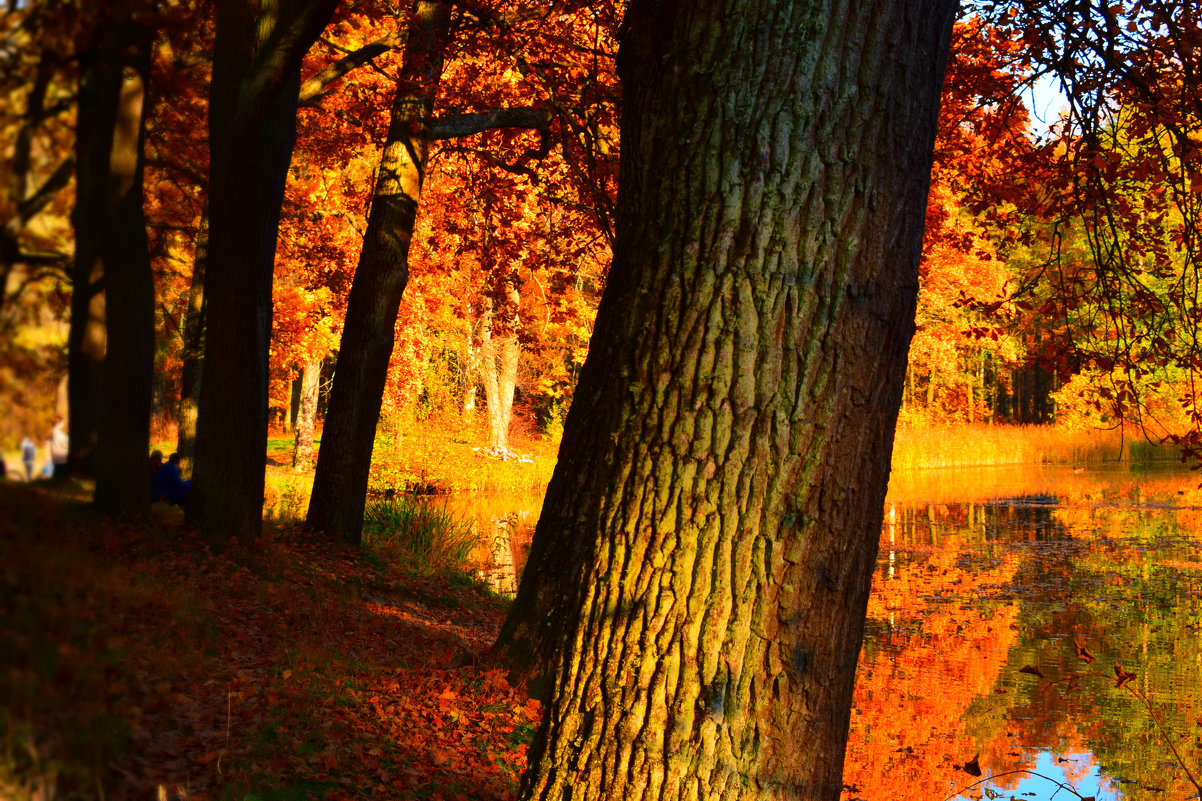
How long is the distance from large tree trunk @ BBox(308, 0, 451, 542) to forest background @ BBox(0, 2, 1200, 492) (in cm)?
38

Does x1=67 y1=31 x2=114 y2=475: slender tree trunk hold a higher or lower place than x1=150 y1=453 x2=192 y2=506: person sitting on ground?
higher

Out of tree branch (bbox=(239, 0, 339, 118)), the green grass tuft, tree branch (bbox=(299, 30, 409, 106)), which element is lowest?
the green grass tuft

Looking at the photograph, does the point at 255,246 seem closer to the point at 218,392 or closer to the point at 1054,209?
the point at 218,392

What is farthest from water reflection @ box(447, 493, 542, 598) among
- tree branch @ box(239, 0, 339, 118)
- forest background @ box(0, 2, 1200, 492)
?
tree branch @ box(239, 0, 339, 118)

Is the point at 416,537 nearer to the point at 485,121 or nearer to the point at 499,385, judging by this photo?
the point at 485,121

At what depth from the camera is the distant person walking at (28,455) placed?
3.51 ft

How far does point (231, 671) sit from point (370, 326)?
17.8ft

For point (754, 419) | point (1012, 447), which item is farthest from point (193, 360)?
point (1012, 447)

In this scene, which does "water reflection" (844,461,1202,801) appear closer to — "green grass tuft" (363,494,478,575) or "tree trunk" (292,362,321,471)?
"green grass tuft" (363,494,478,575)

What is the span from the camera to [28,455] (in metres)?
1.08

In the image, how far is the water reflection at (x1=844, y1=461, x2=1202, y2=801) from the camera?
6.48m

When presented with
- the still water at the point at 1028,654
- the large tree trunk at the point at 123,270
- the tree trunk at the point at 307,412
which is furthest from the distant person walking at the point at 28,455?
the tree trunk at the point at 307,412

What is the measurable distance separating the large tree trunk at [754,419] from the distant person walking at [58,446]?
152 centimetres

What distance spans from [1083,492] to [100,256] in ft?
76.2
